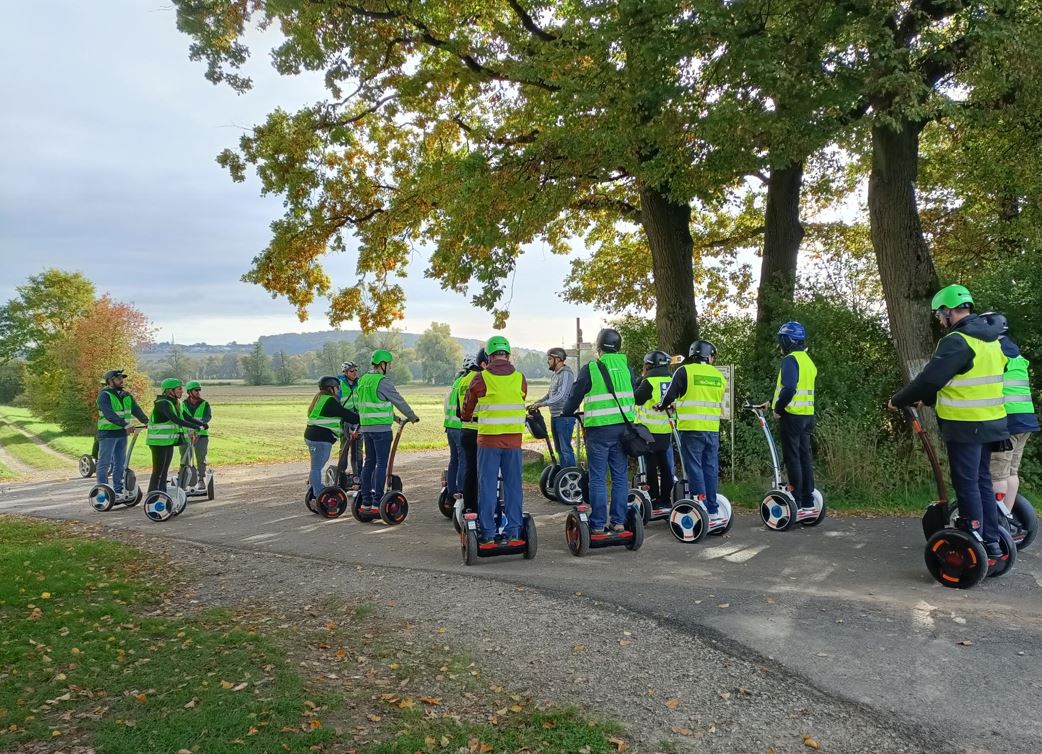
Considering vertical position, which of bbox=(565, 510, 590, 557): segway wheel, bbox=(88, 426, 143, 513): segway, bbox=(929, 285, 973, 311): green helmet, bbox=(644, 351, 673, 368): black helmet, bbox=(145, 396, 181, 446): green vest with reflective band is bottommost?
bbox=(88, 426, 143, 513): segway

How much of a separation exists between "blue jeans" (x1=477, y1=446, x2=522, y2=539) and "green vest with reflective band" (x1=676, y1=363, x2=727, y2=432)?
6.87 feet

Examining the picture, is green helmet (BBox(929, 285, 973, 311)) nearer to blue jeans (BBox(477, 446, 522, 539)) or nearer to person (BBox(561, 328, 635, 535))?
person (BBox(561, 328, 635, 535))

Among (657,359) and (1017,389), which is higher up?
(657,359)

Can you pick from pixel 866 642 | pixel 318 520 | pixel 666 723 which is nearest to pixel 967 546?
pixel 866 642

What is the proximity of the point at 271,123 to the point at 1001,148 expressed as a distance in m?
14.3

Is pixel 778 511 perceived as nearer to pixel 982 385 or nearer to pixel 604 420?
pixel 604 420

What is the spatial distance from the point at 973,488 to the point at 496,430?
13.8 ft

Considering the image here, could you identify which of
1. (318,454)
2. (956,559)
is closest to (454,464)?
(318,454)

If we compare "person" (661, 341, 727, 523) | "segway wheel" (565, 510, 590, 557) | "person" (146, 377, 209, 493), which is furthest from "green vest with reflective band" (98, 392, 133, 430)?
"person" (661, 341, 727, 523)

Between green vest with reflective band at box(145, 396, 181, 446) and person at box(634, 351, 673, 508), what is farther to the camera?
green vest with reflective band at box(145, 396, 181, 446)

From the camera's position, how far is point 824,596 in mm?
5906

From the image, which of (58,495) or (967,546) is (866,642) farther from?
(58,495)

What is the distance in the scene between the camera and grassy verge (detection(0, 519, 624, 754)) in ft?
12.3

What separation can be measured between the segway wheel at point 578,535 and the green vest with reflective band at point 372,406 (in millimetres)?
3397
